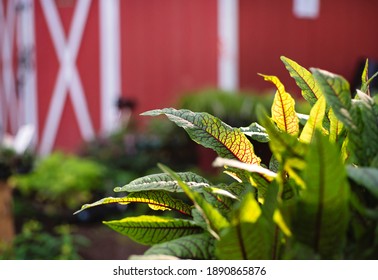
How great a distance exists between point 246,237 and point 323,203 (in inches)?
3.5

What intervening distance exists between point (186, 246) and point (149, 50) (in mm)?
7918

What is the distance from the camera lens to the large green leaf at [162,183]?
912mm

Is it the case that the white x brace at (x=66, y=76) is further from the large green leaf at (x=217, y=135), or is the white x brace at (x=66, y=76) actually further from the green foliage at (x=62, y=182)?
the large green leaf at (x=217, y=135)

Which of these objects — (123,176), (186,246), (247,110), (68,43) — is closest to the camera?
(186,246)

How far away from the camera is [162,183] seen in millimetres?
924

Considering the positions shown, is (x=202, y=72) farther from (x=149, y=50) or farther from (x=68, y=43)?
(x=68, y=43)

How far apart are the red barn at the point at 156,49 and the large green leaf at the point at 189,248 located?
719 cm

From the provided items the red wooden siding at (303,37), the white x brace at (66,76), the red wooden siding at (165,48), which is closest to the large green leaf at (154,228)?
the red wooden siding at (165,48)

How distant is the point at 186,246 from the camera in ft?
2.64

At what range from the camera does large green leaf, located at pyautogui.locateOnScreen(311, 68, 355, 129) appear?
2.64ft

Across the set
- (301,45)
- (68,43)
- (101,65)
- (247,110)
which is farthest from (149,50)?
(247,110)

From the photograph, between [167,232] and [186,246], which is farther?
[167,232]

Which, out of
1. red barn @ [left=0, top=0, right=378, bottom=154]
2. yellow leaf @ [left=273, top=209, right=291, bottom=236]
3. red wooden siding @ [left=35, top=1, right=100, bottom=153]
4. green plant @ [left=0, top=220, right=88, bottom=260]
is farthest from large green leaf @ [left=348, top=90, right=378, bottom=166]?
red wooden siding @ [left=35, top=1, right=100, bottom=153]

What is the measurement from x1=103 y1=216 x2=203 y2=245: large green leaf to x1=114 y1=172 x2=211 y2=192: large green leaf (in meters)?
0.04
